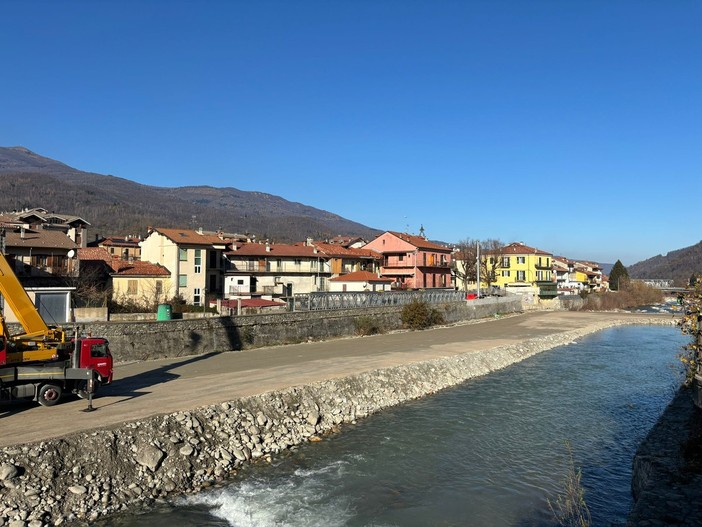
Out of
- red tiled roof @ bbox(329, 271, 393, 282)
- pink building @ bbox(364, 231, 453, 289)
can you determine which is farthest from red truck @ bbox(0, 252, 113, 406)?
pink building @ bbox(364, 231, 453, 289)

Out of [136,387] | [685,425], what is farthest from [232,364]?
[685,425]

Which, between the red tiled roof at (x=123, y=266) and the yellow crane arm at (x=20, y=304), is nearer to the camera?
the yellow crane arm at (x=20, y=304)

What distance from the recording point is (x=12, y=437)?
13977 mm

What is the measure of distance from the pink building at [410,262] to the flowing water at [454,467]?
50745 mm

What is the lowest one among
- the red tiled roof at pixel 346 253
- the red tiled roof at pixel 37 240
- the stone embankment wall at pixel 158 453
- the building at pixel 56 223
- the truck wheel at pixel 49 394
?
the stone embankment wall at pixel 158 453

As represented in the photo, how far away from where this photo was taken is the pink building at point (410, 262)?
7812cm

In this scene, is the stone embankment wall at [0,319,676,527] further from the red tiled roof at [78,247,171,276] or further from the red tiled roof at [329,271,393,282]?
the red tiled roof at [329,271,393,282]

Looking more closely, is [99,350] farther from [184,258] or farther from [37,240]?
[184,258]

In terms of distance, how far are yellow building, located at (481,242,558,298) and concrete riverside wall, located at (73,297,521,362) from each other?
5929cm

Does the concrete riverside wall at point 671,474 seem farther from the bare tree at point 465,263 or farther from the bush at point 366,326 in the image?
the bare tree at point 465,263

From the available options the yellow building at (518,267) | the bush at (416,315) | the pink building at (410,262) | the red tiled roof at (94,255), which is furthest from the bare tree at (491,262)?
the red tiled roof at (94,255)

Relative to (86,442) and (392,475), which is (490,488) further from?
(86,442)

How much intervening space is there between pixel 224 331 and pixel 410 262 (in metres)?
48.5

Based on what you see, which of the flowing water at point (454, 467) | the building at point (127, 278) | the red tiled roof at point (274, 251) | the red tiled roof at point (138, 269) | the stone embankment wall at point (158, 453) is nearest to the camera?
the stone embankment wall at point (158, 453)
